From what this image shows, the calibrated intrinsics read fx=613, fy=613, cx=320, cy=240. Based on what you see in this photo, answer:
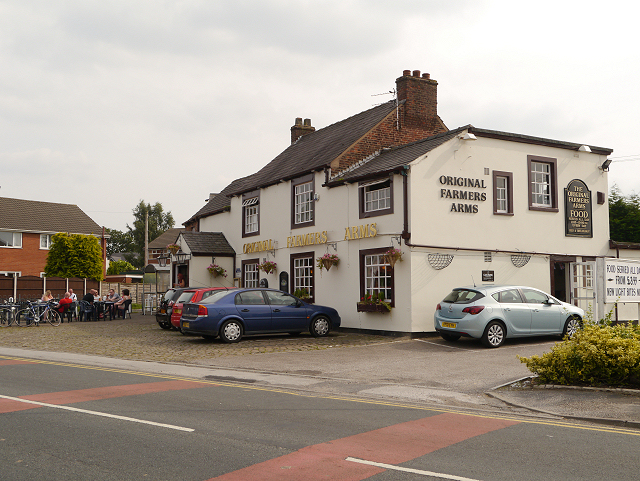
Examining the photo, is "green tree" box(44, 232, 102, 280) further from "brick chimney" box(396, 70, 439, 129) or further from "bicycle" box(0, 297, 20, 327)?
"brick chimney" box(396, 70, 439, 129)

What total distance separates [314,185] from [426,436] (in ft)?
55.0

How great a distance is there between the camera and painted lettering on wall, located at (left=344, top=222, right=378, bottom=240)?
19448 mm

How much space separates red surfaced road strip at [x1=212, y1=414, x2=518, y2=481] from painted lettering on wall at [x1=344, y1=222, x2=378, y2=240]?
11.7 metres

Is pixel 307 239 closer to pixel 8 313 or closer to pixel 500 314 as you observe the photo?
pixel 500 314

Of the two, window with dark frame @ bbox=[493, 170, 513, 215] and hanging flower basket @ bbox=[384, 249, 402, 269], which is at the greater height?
window with dark frame @ bbox=[493, 170, 513, 215]

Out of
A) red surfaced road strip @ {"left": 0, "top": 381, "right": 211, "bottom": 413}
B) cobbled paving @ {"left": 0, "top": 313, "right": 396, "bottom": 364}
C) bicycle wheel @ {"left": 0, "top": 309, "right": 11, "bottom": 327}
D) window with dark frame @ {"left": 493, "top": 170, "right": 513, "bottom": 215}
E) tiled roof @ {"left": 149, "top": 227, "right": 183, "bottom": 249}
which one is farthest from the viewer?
tiled roof @ {"left": 149, "top": 227, "right": 183, "bottom": 249}

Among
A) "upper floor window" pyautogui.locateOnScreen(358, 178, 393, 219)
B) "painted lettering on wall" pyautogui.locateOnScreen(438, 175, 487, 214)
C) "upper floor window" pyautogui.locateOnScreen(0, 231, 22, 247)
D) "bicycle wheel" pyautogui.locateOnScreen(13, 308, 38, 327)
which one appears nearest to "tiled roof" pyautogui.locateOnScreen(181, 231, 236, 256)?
"bicycle wheel" pyautogui.locateOnScreen(13, 308, 38, 327)

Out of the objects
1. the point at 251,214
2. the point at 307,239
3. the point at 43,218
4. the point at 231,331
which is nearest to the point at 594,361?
the point at 231,331

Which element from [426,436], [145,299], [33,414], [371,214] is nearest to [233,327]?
[371,214]

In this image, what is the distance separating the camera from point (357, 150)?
22375mm

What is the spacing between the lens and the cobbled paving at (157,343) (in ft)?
49.6

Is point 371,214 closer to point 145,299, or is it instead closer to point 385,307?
point 385,307

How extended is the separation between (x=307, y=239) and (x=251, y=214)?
5651 millimetres

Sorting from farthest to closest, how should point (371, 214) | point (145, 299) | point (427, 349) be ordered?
point (145, 299) < point (371, 214) < point (427, 349)
